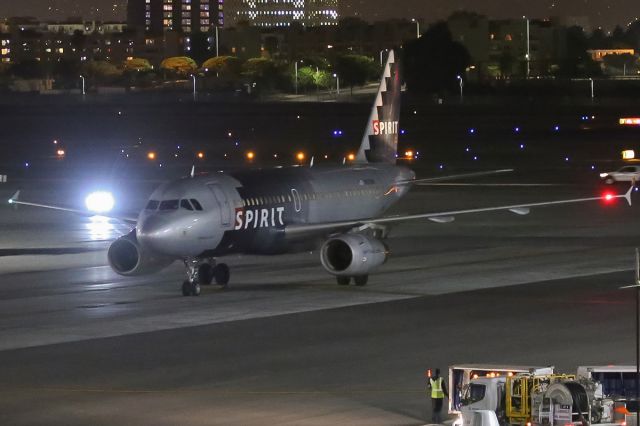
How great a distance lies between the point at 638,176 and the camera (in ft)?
269

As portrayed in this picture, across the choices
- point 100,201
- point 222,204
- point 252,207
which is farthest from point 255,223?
point 100,201

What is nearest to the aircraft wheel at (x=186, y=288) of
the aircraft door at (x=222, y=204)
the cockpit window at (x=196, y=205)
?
the aircraft door at (x=222, y=204)

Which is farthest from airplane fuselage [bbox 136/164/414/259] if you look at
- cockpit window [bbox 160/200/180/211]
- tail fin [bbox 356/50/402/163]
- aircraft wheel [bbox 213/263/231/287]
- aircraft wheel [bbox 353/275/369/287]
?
tail fin [bbox 356/50/402/163]

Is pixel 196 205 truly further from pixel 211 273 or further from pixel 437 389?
pixel 437 389

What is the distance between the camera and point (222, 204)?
4034 cm

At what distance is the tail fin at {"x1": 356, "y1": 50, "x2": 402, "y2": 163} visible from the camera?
166ft

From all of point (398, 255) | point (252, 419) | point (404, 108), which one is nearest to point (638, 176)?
point (398, 255)

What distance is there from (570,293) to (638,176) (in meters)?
44.1

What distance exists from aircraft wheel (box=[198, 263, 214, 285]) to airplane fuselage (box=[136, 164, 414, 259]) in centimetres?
92

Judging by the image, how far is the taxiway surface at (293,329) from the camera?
25.8m

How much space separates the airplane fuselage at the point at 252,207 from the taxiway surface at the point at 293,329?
4.90 feet

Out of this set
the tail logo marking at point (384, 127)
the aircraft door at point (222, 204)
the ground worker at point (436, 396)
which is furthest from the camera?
the tail logo marking at point (384, 127)

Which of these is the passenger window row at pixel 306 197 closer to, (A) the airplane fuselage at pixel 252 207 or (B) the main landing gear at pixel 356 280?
(A) the airplane fuselage at pixel 252 207

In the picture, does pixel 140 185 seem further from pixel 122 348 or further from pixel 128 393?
pixel 128 393
